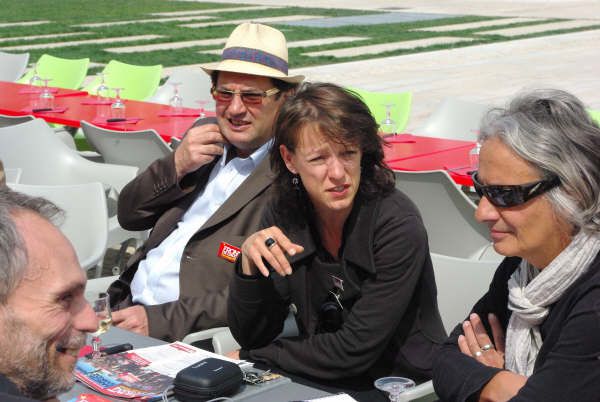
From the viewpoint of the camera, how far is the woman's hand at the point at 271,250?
3.18 meters

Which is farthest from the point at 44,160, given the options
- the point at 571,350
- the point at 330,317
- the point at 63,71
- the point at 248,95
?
the point at 63,71

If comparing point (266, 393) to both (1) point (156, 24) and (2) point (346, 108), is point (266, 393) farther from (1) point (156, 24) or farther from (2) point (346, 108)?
(1) point (156, 24)

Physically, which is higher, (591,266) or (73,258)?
(73,258)

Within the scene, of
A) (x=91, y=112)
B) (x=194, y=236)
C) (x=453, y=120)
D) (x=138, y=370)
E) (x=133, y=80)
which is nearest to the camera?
(x=138, y=370)

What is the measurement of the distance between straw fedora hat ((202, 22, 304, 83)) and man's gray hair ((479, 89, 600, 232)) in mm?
1651

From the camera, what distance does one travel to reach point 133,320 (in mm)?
3855

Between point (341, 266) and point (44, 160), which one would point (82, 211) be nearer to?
point (44, 160)

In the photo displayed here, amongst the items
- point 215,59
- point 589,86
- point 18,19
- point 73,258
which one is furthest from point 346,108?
point 18,19

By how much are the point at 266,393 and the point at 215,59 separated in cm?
1635

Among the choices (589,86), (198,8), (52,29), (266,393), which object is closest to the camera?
(266,393)

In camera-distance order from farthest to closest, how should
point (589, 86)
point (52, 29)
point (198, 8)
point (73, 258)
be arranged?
point (198, 8) → point (52, 29) → point (589, 86) → point (73, 258)

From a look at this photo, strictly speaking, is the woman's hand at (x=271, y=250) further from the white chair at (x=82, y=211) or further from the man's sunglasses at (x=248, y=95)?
the white chair at (x=82, y=211)

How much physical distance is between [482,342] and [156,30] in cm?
2198

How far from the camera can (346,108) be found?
3379 mm
